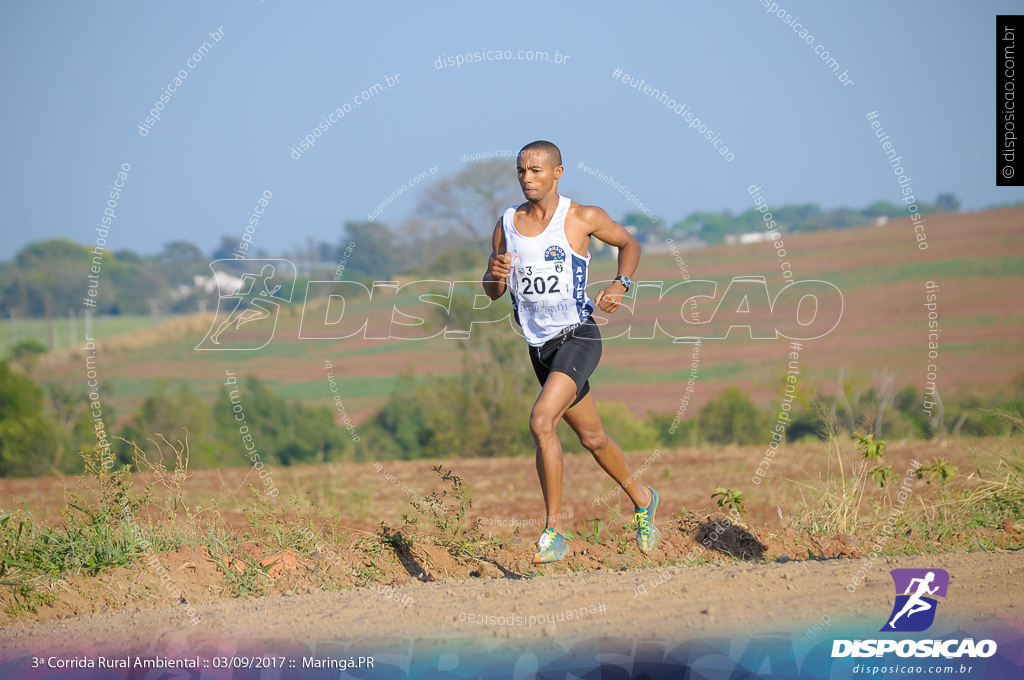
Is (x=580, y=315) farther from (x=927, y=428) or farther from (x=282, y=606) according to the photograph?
(x=927, y=428)

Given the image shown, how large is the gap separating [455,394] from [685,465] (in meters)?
7.11

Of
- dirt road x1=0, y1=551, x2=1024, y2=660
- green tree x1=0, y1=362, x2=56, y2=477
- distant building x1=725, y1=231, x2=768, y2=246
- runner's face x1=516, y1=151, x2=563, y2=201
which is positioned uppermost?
distant building x1=725, y1=231, x2=768, y2=246

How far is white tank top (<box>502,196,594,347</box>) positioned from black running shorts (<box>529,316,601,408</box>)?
5cm

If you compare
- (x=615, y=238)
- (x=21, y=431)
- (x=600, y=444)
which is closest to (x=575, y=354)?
(x=600, y=444)

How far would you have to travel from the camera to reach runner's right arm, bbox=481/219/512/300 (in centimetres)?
500

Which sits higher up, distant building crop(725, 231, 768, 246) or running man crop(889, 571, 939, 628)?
distant building crop(725, 231, 768, 246)

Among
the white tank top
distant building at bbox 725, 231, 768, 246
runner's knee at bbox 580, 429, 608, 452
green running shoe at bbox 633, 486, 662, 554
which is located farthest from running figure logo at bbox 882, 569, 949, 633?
distant building at bbox 725, 231, 768, 246

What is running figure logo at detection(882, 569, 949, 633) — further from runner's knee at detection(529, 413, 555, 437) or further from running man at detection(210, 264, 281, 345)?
running man at detection(210, 264, 281, 345)

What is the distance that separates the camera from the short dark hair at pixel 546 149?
16.4 feet

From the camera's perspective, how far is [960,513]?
20.0 feet

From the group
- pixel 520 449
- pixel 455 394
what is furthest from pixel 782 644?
pixel 455 394

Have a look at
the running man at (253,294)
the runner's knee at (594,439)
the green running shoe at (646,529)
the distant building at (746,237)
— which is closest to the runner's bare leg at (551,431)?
the runner's knee at (594,439)

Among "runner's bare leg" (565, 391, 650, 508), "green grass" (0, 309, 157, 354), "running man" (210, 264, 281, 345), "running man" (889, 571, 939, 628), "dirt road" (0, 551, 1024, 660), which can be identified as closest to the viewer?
"dirt road" (0, 551, 1024, 660)

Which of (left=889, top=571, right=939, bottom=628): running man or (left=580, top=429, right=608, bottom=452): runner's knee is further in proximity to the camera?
(left=580, top=429, right=608, bottom=452): runner's knee
